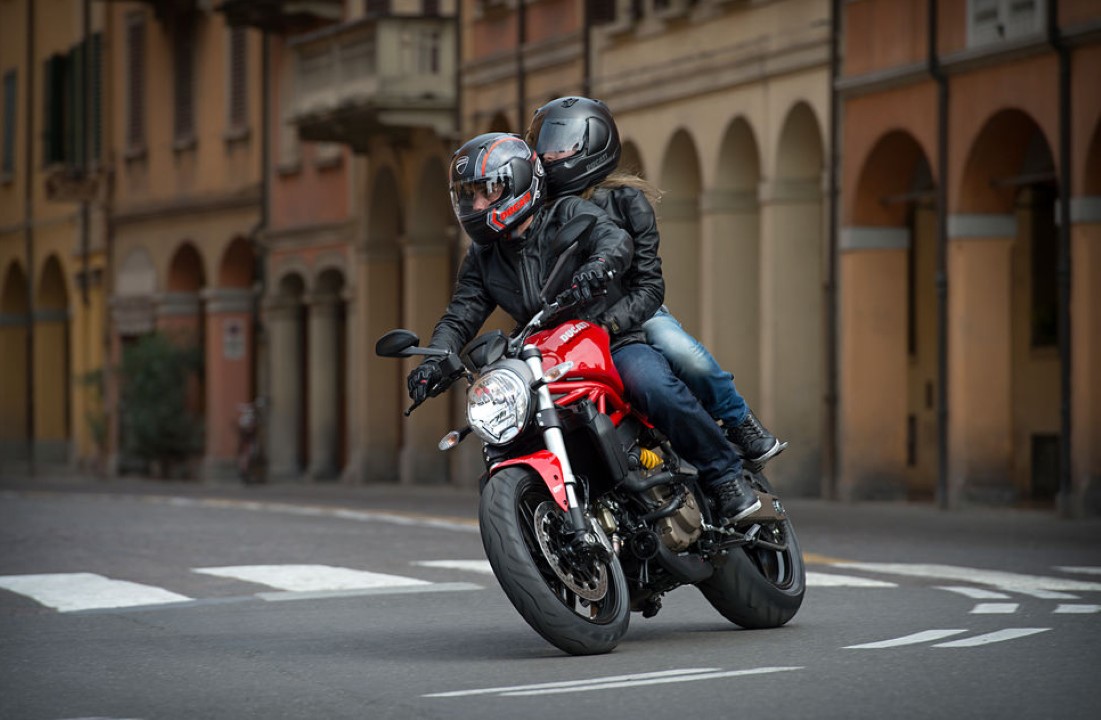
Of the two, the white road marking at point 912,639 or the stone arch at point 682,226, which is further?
the stone arch at point 682,226

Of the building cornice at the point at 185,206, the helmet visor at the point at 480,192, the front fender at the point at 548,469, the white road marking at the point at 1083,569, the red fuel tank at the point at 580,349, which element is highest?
the building cornice at the point at 185,206

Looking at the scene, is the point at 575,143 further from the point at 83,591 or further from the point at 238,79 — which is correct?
the point at 238,79

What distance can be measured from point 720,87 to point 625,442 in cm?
2193

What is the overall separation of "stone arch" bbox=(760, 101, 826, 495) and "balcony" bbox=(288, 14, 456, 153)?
32.5 ft

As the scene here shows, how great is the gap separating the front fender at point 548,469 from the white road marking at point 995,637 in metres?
1.52

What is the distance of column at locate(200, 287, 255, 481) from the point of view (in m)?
45.7

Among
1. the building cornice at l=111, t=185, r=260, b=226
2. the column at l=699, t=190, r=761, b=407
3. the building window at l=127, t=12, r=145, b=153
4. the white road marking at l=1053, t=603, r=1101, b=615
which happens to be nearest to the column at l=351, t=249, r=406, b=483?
the building cornice at l=111, t=185, r=260, b=226

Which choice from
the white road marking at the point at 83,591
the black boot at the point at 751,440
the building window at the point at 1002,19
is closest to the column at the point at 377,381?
the building window at the point at 1002,19

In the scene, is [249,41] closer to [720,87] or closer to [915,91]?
[720,87]

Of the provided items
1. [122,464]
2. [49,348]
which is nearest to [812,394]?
[122,464]

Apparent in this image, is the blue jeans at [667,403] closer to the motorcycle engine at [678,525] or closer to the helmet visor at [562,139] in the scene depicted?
the motorcycle engine at [678,525]

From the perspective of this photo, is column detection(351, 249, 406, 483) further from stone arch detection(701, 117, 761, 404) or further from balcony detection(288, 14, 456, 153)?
stone arch detection(701, 117, 761, 404)

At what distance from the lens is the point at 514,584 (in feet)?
28.4

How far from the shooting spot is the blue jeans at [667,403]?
30.8ft
